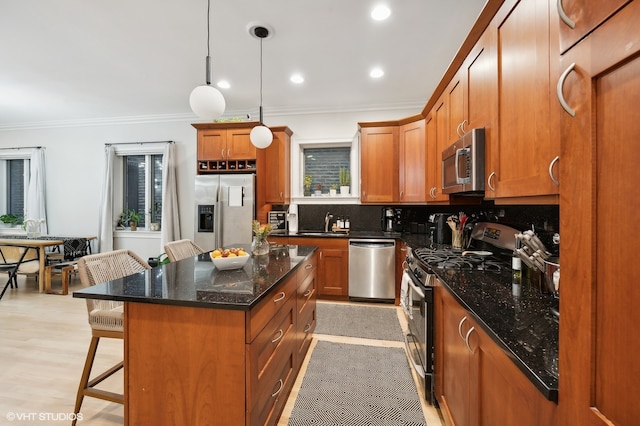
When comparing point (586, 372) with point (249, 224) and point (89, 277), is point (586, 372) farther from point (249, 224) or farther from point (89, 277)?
point (249, 224)

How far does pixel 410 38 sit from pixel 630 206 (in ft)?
8.98

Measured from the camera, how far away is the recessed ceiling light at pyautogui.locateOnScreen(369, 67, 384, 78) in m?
3.23

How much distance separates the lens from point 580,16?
56cm

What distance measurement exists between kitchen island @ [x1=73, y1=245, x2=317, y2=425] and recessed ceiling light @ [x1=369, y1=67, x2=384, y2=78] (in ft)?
9.37

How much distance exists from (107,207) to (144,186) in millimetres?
682

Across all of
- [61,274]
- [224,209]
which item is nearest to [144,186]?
[61,274]

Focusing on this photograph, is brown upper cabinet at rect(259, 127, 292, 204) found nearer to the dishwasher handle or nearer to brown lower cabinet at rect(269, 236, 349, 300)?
brown lower cabinet at rect(269, 236, 349, 300)

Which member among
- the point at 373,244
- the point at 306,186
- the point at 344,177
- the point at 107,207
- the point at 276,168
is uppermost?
the point at 276,168

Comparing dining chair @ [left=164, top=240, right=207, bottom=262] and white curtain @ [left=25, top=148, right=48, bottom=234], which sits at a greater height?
white curtain @ [left=25, top=148, right=48, bottom=234]

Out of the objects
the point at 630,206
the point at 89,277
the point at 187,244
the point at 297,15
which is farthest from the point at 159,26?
the point at 630,206

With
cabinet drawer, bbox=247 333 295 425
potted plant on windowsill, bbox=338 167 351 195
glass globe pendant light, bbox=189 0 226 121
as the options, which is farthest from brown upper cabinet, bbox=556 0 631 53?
potted plant on windowsill, bbox=338 167 351 195

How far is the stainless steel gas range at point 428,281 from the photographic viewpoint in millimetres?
1716

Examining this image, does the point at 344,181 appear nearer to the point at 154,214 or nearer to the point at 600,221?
the point at 154,214

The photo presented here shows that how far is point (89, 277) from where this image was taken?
1614 millimetres
